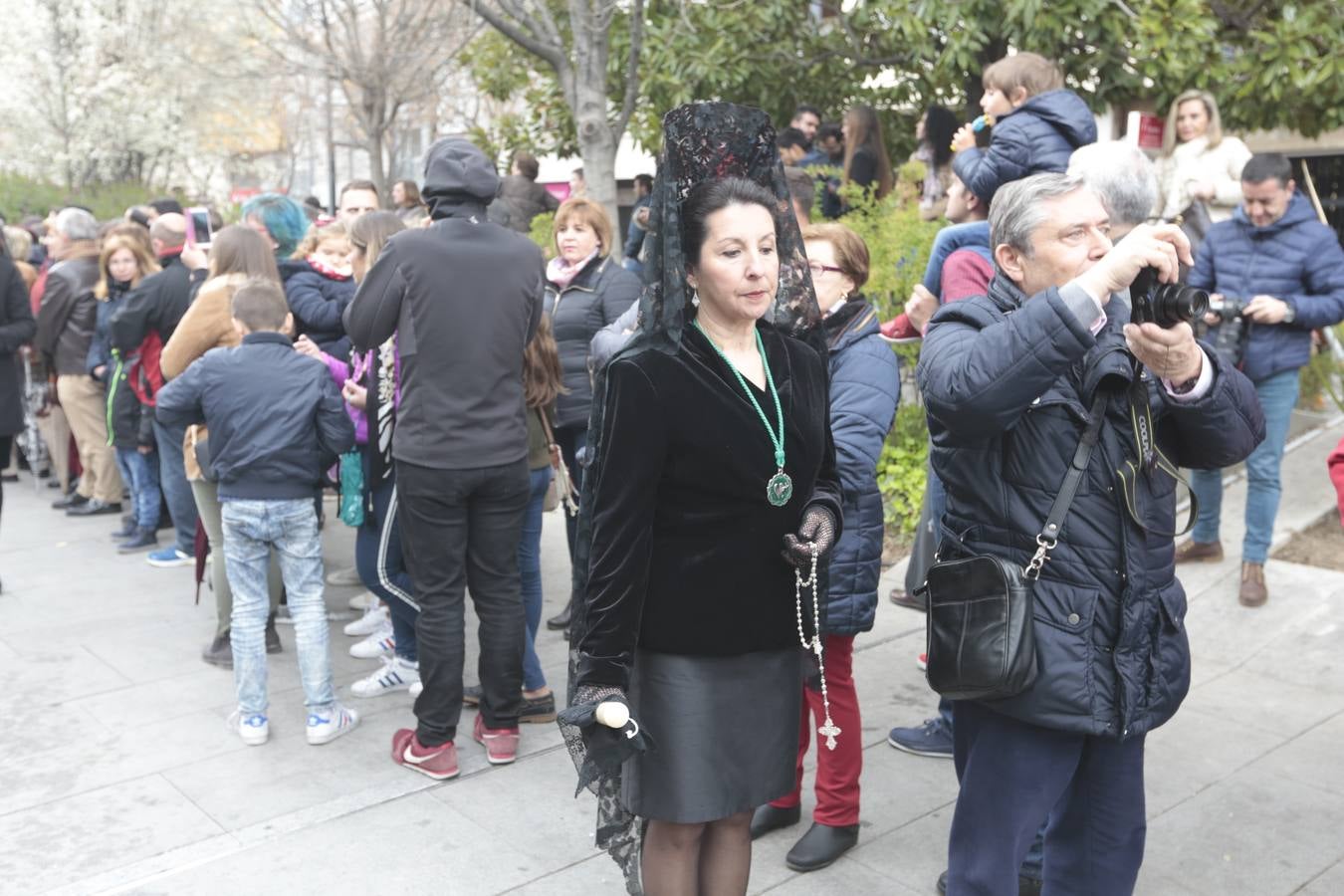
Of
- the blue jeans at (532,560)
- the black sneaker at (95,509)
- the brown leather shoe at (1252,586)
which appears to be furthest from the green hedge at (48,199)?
the brown leather shoe at (1252,586)

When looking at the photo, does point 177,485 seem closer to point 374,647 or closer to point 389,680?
point 374,647

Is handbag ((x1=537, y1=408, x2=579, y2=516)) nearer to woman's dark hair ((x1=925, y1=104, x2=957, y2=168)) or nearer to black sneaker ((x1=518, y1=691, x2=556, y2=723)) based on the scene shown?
black sneaker ((x1=518, y1=691, x2=556, y2=723))

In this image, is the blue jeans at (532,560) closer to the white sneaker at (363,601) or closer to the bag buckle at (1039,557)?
the white sneaker at (363,601)

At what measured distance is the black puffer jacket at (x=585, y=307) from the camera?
18.7 feet

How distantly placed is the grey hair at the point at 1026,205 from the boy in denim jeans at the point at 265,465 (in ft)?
9.88

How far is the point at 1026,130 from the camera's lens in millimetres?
4621

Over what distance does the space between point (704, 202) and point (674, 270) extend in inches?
7.6

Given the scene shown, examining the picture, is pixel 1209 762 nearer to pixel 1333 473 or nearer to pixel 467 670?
pixel 1333 473

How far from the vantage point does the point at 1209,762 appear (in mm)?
4719

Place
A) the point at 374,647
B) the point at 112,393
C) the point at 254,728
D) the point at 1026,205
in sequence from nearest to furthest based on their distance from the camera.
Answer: the point at 1026,205 → the point at 254,728 → the point at 374,647 → the point at 112,393

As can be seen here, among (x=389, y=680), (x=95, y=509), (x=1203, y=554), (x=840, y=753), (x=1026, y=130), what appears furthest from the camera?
(x=95, y=509)

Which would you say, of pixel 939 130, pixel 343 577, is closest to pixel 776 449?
pixel 343 577

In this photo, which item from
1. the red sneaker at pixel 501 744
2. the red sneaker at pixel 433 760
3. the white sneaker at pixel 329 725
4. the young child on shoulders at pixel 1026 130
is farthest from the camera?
the white sneaker at pixel 329 725

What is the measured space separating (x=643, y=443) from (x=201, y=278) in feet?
17.2
